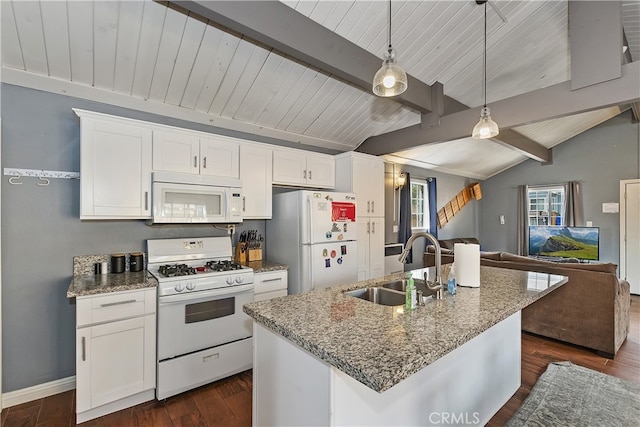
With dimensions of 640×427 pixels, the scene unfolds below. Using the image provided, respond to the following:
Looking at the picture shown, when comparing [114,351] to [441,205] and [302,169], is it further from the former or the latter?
[441,205]

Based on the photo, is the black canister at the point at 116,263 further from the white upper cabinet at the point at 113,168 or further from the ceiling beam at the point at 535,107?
the ceiling beam at the point at 535,107

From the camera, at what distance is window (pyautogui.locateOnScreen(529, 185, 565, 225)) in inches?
259

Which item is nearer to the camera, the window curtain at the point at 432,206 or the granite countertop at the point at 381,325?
the granite countertop at the point at 381,325

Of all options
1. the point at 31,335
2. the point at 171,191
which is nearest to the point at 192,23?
the point at 171,191

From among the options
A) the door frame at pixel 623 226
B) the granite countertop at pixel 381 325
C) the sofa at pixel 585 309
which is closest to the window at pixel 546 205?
the door frame at pixel 623 226

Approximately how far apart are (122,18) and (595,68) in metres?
3.62

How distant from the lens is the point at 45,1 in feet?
6.05

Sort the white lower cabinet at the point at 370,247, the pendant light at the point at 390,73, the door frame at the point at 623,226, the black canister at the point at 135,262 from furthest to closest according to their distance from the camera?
the door frame at the point at 623,226, the white lower cabinet at the point at 370,247, the black canister at the point at 135,262, the pendant light at the point at 390,73

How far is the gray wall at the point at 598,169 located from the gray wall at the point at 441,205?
35.3 inches

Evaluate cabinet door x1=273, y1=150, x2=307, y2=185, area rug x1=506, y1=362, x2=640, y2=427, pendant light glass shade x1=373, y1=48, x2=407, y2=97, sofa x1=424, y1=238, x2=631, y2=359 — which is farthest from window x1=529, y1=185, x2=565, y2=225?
pendant light glass shade x1=373, y1=48, x2=407, y2=97

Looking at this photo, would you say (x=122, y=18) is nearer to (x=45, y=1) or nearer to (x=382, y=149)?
(x=45, y=1)

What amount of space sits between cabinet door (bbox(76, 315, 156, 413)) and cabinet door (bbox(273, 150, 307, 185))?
182 centimetres

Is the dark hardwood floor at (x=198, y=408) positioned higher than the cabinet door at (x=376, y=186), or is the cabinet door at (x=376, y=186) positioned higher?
the cabinet door at (x=376, y=186)

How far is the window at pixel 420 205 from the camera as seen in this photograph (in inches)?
235
